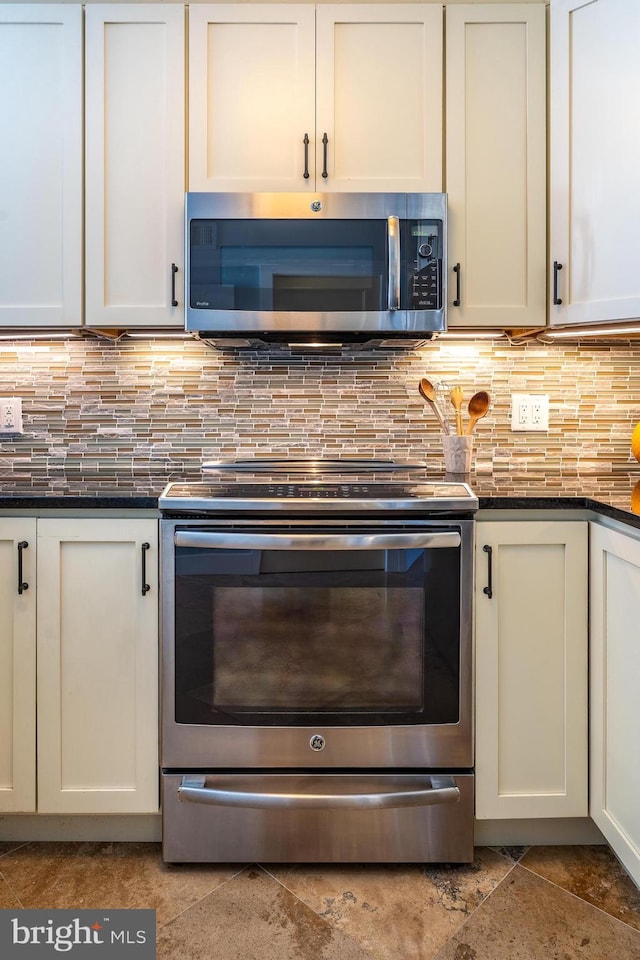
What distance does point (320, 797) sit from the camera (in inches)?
61.1

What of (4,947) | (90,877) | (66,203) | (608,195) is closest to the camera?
(4,947)

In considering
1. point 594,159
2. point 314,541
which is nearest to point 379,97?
point 594,159

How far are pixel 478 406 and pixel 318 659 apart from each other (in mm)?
892

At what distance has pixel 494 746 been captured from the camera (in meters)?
1.60

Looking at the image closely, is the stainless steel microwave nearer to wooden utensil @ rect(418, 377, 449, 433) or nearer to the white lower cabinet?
wooden utensil @ rect(418, 377, 449, 433)

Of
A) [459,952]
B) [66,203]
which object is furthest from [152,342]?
[459,952]

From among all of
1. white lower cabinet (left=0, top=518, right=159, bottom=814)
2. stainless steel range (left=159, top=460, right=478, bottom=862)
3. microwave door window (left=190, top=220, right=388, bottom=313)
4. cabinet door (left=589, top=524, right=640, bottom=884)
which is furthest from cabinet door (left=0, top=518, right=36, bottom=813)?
cabinet door (left=589, top=524, right=640, bottom=884)

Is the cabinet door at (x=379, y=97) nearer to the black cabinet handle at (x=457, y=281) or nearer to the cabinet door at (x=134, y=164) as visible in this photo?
the black cabinet handle at (x=457, y=281)

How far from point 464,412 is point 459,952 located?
139 cm

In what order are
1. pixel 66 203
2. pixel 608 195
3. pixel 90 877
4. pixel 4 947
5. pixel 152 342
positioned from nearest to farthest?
1. pixel 4 947
2. pixel 90 877
3. pixel 608 195
4. pixel 66 203
5. pixel 152 342

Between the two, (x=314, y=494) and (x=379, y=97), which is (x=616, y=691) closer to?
(x=314, y=494)

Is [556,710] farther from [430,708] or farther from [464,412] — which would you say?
[464,412]

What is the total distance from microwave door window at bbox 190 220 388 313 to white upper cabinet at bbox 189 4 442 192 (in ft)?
0.51

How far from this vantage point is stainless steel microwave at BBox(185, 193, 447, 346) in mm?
1716
